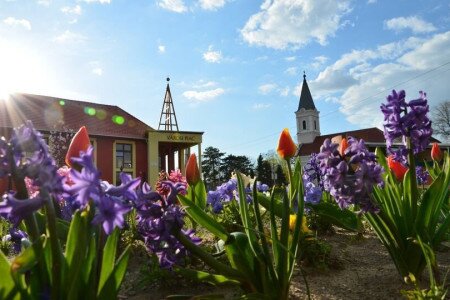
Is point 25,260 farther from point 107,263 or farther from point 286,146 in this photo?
point 286,146

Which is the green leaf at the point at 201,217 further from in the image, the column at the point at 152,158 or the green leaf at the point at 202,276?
the column at the point at 152,158

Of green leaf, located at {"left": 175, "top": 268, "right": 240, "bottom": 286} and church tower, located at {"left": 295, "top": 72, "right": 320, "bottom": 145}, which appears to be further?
church tower, located at {"left": 295, "top": 72, "right": 320, "bottom": 145}

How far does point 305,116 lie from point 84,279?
8009 centimetres

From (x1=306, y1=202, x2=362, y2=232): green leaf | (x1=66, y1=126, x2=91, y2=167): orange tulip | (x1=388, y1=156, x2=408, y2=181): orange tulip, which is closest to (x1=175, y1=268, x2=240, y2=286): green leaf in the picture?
(x1=66, y1=126, x2=91, y2=167): orange tulip

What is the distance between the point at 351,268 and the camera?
262 cm

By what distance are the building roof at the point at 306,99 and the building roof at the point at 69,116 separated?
53352 millimetres

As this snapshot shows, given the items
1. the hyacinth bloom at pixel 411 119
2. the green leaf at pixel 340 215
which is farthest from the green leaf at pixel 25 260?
the green leaf at pixel 340 215

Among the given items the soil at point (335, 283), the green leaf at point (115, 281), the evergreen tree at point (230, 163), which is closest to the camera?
the green leaf at point (115, 281)

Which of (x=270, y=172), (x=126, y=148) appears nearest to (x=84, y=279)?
(x=126, y=148)

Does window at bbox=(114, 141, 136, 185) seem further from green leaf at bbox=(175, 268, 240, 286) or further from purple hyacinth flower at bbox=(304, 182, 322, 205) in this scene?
green leaf at bbox=(175, 268, 240, 286)

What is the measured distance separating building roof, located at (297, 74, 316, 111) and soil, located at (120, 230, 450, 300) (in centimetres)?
7861

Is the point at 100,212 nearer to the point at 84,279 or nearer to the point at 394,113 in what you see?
the point at 84,279

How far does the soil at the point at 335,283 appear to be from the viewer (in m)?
2.11

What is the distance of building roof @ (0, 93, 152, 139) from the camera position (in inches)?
1033
